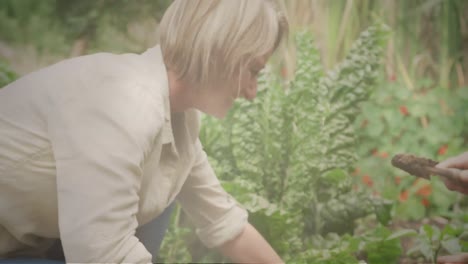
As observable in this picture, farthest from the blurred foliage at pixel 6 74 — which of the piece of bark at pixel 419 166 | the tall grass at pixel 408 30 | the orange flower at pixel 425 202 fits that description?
the orange flower at pixel 425 202

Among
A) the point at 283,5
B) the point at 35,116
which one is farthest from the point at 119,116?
the point at 283,5

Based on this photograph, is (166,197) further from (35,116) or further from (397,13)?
(397,13)

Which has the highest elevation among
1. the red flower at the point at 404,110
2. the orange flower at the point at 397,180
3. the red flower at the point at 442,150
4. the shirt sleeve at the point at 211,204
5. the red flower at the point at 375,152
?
the red flower at the point at 404,110

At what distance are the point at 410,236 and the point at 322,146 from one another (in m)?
0.40

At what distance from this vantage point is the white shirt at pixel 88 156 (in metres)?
1.25

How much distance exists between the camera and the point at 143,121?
51.6 inches

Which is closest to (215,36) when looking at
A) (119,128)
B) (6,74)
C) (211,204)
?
(119,128)

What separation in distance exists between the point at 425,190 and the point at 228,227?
0.62m

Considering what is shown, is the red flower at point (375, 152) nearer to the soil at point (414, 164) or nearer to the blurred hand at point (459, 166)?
the soil at point (414, 164)

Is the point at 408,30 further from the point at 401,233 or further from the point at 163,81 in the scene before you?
the point at 163,81

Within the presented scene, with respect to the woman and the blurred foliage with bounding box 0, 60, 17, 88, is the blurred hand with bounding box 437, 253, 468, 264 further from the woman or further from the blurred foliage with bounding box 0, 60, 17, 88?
the blurred foliage with bounding box 0, 60, 17, 88

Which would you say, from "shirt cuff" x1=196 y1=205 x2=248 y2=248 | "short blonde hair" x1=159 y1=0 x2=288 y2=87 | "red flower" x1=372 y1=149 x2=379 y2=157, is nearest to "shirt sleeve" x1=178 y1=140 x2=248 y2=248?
"shirt cuff" x1=196 y1=205 x2=248 y2=248

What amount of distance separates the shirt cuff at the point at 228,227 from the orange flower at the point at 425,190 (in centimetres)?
54

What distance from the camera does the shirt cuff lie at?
1.67 meters
